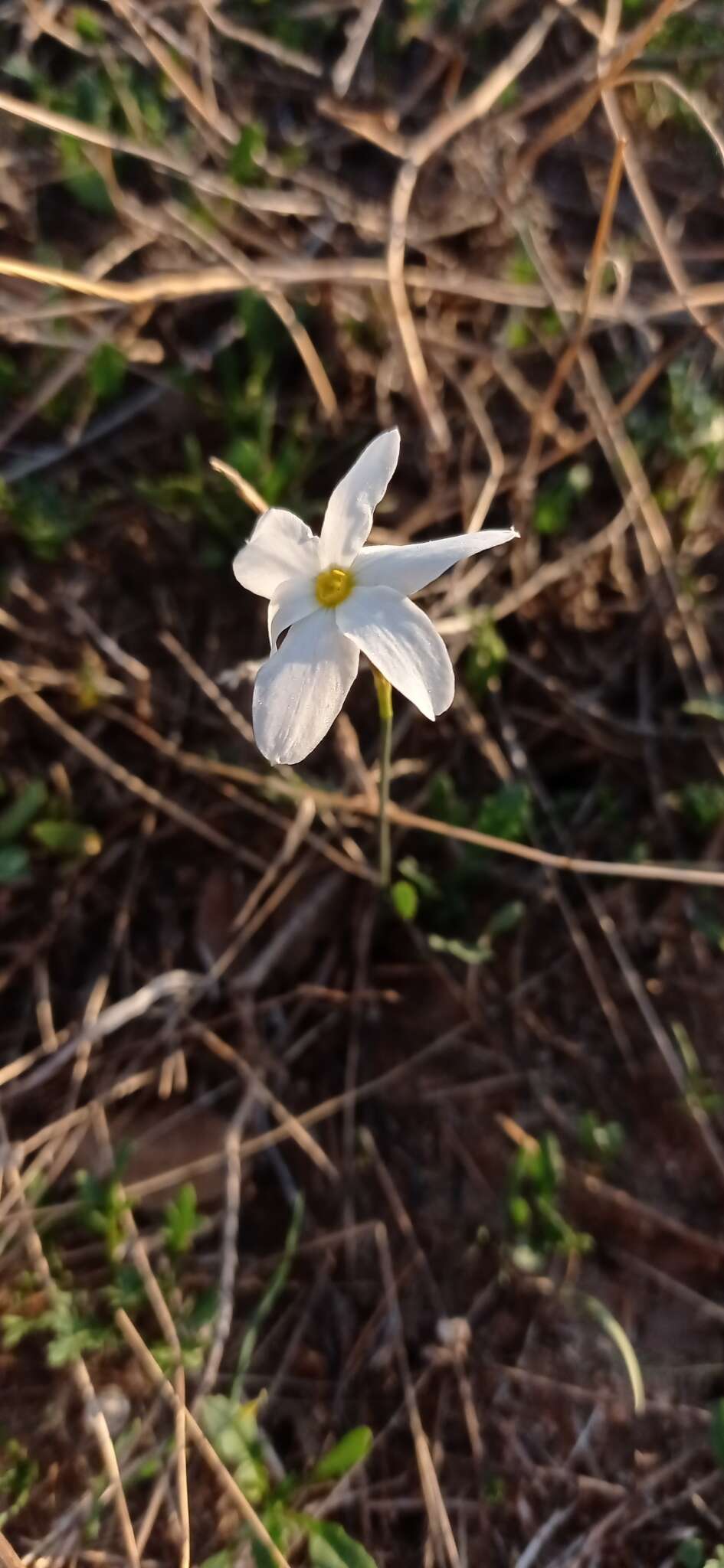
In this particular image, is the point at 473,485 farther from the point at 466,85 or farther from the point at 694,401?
the point at 466,85

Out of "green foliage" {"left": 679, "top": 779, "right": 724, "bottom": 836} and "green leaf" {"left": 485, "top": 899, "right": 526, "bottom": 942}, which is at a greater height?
"green foliage" {"left": 679, "top": 779, "right": 724, "bottom": 836}

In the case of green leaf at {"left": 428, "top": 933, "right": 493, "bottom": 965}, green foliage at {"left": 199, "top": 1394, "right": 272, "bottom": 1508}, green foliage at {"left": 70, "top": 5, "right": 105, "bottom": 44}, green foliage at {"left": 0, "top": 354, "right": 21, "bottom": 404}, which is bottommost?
green foliage at {"left": 199, "top": 1394, "right": 272, "bottom": 1508}

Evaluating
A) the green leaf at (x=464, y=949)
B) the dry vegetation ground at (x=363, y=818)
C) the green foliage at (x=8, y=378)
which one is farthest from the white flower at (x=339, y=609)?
the green foliage at (x=8, y=378)

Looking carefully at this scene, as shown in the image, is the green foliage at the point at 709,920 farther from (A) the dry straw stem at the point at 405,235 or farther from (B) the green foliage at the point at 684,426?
(A) the dry straw stem at the point at 405,235

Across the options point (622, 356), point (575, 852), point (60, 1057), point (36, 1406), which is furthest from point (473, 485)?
point (36, 1406)

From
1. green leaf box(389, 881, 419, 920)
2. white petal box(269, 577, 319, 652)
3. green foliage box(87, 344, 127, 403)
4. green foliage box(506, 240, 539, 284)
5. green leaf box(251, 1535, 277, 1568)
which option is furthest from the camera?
green foliage box(506, 240, 539, 284)

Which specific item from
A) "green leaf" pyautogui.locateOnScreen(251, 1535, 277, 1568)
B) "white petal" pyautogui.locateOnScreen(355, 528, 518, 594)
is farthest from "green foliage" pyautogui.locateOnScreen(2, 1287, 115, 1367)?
"white petal" pyautogui.locateOnScreen(355, 528, 518, 594)

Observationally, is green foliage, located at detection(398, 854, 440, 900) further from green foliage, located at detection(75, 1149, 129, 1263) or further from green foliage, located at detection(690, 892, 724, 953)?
green foliage, located at detection(75, 1149, 129, 1263)
